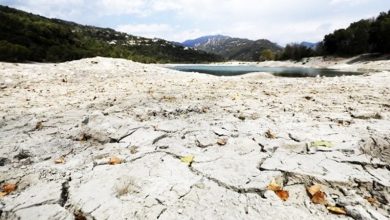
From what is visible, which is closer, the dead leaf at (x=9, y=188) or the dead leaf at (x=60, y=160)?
the dead leaf at (x=9, y=188)

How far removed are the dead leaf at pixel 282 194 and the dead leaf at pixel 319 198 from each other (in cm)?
34

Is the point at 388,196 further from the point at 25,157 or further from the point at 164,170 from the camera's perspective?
the point at 25,157

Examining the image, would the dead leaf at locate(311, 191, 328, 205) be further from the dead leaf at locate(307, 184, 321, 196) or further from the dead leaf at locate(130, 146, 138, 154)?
the dead leaf at locate(130, 146, 138, 154)

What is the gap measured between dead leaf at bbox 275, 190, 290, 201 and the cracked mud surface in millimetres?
84

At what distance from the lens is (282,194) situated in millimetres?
4324

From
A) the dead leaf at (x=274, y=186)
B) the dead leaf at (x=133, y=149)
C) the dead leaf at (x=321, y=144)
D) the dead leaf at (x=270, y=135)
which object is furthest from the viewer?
the dead leaf at (x=270, y=135)

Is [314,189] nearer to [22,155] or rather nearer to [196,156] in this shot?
[196,156]

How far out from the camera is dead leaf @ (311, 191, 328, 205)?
4.13 m

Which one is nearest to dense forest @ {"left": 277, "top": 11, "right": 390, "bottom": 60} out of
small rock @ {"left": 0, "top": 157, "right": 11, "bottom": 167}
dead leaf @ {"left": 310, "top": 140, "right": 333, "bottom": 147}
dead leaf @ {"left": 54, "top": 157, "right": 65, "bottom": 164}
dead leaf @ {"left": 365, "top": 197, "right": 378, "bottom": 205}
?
dead leaf @ {"left": 310, "top": 140, "right": 333, "bottom": 147}

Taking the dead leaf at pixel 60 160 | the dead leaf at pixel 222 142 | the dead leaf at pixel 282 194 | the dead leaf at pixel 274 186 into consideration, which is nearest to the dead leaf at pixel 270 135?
the dead leaf at pixel 222 142

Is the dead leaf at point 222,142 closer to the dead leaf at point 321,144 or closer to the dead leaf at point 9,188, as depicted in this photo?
the dead leaf at point 321,144

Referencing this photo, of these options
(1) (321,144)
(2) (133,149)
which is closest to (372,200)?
(1) (321,144)

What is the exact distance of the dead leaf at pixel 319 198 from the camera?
413 centimetres

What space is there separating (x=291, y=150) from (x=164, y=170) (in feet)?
8.19
